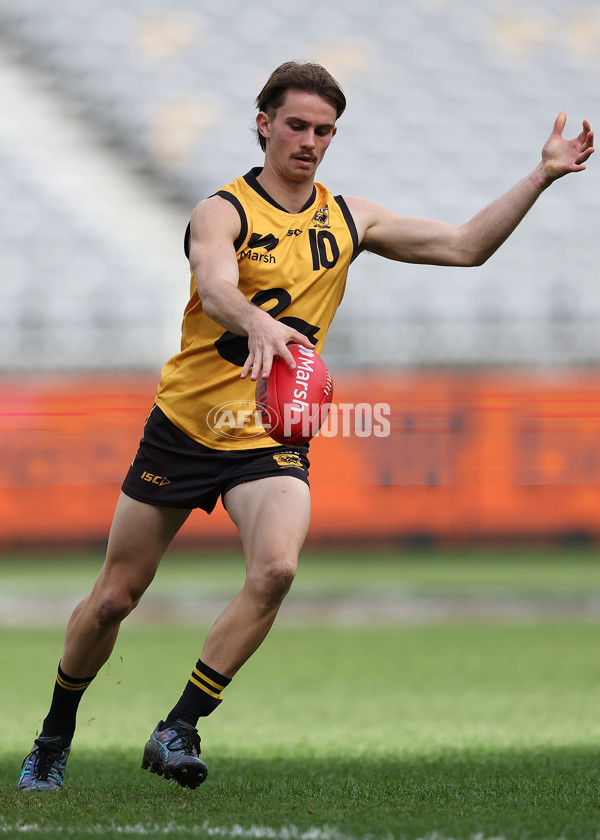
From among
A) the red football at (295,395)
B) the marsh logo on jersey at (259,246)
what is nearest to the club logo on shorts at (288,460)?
the red football at (295,395)

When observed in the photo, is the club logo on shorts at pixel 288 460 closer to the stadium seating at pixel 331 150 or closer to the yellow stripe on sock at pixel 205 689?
the yellow stripe on sock at pixel 205 689

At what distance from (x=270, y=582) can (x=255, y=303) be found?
0.98 metres

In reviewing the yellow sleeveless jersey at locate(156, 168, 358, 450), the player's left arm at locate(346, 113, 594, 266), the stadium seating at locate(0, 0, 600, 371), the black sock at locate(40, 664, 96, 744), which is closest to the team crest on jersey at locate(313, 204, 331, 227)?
the yellow sleeveless jersey at locate(156, 168, 358, 450)

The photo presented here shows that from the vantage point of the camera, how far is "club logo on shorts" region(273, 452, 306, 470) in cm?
423

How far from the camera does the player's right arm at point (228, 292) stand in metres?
3.73

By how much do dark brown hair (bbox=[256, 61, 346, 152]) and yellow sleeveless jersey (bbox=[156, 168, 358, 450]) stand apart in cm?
30

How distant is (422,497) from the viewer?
14.7 meters

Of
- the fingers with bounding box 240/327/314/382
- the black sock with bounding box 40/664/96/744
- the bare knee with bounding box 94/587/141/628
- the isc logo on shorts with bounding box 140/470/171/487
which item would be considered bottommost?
the black sock with bounding box 40/664/96/744

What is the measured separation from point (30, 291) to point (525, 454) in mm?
7751

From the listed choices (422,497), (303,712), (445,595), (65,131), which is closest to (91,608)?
(303,712)

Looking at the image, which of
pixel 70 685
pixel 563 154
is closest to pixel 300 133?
pixel 563 154

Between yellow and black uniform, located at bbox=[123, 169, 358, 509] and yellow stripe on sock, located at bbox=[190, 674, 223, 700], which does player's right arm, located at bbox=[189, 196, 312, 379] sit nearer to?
yellow and black uniform, located at bbox=[123, 169, 358, 509]

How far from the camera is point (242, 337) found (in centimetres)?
434

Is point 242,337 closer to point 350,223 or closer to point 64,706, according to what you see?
point 350,223
